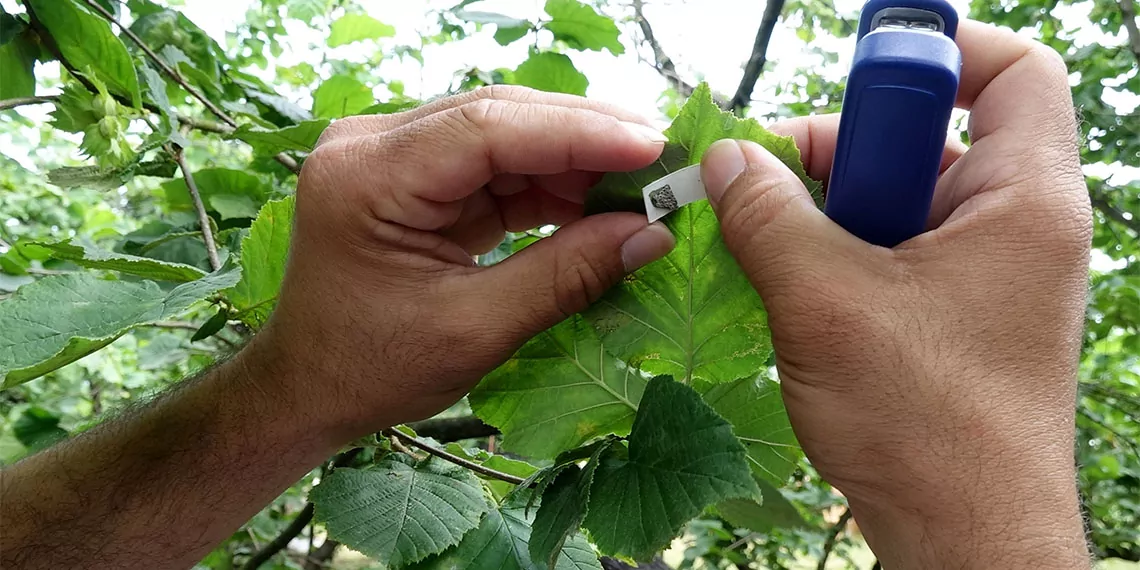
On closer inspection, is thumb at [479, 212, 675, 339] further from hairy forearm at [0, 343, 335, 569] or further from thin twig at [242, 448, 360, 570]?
thin twig at [242, 448, 360, 570]

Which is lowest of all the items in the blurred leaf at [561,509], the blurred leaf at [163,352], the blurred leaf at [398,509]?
the blurred leaf at [163,352]

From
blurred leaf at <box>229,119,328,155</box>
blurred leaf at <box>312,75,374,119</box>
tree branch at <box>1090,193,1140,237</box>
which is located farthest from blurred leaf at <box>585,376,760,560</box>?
tree branch at <box>1090,193,1140,237</box>

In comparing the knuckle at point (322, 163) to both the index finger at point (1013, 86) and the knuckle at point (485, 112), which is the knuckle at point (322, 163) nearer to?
the knuckle at point (485, 112)

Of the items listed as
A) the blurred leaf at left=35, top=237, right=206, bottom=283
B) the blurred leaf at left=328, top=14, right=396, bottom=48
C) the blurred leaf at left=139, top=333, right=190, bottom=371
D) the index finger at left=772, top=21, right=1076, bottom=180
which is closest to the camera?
the index finger at left=772, top=21, right=1076, bottom=180

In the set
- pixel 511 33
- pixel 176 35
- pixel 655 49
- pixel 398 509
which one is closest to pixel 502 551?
pixel 398 509

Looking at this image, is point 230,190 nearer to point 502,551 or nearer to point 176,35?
point 176,35

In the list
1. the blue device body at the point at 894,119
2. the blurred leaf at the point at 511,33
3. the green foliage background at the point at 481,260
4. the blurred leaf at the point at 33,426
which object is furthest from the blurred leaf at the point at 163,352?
the blue device body at the point at 894,119
